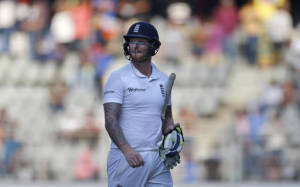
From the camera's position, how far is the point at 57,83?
1650 cm

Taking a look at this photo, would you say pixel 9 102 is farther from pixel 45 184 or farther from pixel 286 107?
pixel 286 107

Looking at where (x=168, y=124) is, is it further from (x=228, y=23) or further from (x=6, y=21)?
(x=6, y=21)

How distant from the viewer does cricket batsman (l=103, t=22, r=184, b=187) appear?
606 centimetres

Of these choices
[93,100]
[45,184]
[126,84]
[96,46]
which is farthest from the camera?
[96,46]

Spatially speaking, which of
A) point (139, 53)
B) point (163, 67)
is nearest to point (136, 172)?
point (139, 53)

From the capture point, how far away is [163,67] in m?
16.2

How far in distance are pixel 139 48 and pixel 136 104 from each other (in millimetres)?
402

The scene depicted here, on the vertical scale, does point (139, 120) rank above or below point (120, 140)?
above

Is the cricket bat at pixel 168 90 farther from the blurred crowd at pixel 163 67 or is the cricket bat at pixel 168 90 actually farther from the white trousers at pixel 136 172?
the blurred crowd at pixel 163 67

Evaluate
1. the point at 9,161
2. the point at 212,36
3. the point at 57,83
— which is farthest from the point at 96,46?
the point at 9,161

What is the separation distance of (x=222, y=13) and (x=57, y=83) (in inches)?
136

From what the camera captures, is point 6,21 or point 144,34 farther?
point 6,21

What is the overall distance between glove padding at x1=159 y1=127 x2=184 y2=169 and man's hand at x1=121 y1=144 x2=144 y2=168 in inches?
9.4

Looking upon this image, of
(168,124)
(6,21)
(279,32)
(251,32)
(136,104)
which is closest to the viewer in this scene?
(136,104)
